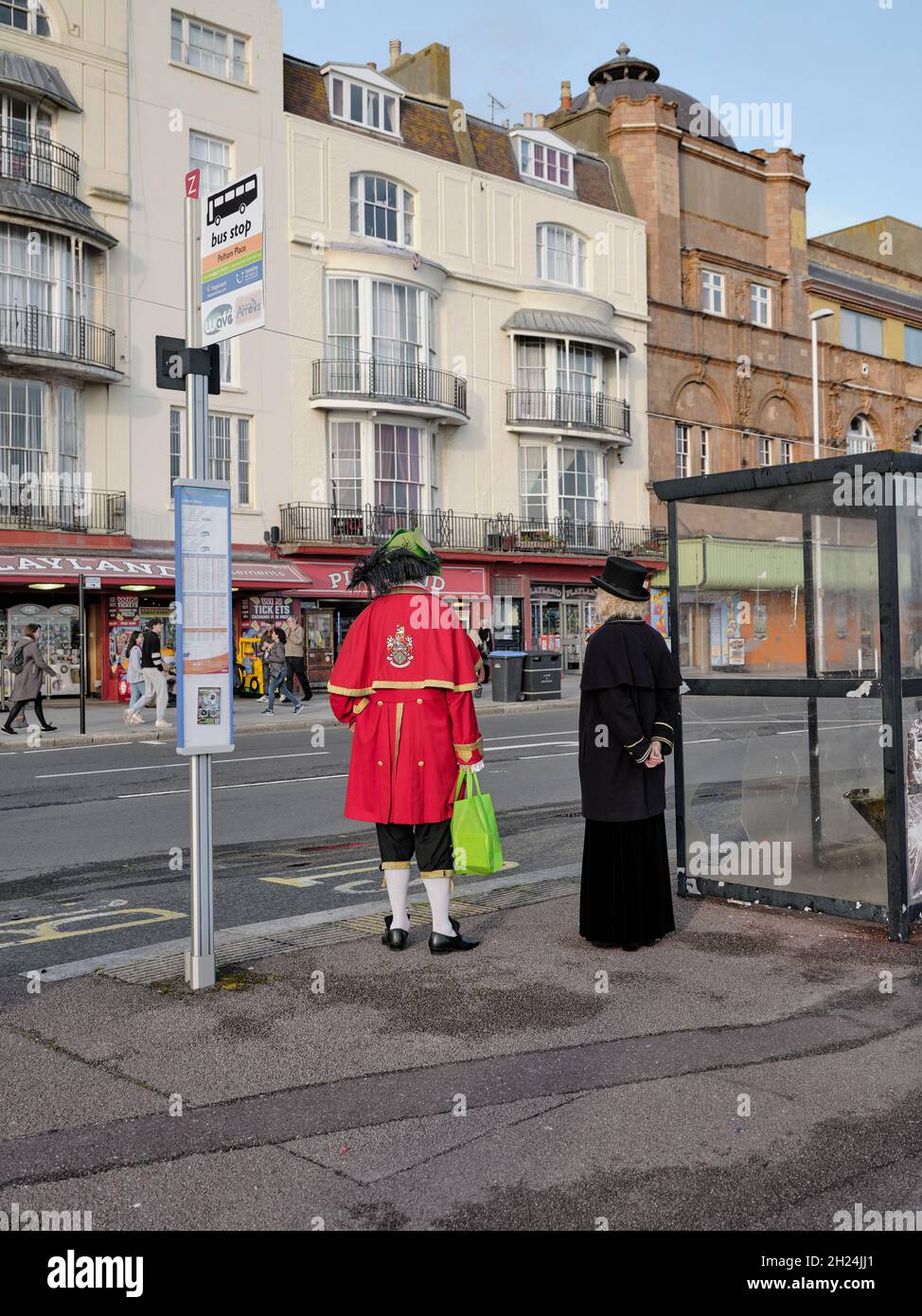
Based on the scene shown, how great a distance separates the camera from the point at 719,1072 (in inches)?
156

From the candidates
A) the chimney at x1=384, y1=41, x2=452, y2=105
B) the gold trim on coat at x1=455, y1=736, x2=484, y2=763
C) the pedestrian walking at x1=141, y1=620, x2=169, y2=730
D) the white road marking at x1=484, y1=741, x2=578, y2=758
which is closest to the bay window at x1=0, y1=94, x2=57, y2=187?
the pedestrian walking at x1=141, y1=620, x2=169, y2=730

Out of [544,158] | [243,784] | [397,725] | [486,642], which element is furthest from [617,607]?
[544,158]

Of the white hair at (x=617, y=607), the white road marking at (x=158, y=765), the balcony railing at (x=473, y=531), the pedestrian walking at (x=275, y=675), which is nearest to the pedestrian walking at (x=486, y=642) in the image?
the balcony railing at (x=473, y=531)

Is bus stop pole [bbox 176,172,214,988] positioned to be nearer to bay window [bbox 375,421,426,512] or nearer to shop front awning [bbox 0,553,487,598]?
shop front awning [bbox 0,553,487,598]

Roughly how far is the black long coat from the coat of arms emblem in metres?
0.84

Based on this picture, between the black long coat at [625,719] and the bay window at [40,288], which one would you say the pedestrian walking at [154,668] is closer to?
the bay window at [40,288]

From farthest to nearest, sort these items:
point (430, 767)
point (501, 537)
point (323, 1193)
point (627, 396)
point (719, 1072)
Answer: point (627, 396) < point (501, 537) < point (430, 767) < point (719, 1072) < point (323, 1193)

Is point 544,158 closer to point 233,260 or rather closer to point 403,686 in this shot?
point 233,260

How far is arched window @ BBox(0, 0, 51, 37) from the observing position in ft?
80.6

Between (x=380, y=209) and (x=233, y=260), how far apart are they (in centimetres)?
2795

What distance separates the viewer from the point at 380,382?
3031 centimetres

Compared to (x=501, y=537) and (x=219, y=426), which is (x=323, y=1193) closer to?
(x=219, y=426)
